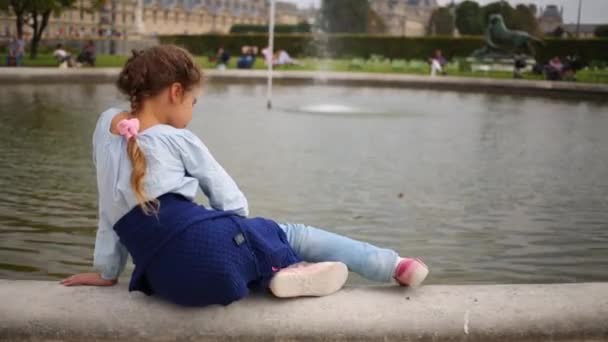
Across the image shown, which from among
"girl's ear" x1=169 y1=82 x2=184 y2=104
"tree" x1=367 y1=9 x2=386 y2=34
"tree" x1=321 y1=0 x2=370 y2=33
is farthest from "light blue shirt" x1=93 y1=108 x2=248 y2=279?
"tree" x1=367 y1=9 x2=386 y2=34

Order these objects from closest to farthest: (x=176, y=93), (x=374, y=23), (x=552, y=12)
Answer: (x=176, y=93) < (x=374, y=23) < (x=552, y=12)

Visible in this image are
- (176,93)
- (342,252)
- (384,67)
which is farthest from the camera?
(384,67)

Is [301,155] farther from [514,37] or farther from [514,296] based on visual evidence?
[514,37]

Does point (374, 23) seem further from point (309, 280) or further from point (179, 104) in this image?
point (309, 280)

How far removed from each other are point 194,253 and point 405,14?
83315mm

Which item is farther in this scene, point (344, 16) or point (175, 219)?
point (344, 16)

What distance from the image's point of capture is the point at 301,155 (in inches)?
401

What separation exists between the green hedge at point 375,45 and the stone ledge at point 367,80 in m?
8.20

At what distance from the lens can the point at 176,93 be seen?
3080 millimetres

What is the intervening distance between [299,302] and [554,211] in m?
4.53

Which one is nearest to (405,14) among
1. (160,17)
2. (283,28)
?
(283,28)

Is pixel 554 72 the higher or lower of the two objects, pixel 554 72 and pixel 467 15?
the lower

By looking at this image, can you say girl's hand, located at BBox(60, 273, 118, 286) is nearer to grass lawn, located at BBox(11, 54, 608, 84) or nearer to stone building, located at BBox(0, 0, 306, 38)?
grass lawn, located at BBox(11, 54, 608, 84)

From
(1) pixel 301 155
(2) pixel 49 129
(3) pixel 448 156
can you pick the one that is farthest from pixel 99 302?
(2) pixel 49 129
